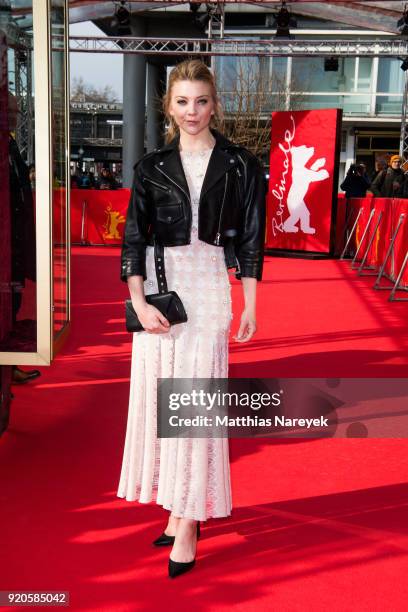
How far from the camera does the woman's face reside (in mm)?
2428

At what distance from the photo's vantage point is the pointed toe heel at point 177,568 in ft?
8.22

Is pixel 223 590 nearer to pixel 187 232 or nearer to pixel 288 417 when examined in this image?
pixel 187 232

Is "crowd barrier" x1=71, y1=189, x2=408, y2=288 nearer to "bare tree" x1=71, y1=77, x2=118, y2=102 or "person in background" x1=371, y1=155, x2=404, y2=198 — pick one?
"person in background" x1=371, y1=155, x2=404, y2=198

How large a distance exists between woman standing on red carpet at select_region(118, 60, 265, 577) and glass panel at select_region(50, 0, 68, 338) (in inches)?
29.5

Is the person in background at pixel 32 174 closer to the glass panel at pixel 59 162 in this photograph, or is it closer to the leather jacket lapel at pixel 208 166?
the glass panel at pixel 59 162

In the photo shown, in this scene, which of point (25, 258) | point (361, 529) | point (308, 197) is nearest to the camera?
point (361, 529)

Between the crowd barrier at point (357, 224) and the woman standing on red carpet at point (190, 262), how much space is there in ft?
22.2

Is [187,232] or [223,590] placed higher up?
[187,232]

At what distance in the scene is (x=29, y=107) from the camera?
305cm

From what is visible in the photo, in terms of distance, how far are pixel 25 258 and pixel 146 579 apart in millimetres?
1518

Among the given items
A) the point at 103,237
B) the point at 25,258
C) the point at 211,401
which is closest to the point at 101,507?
the point at 211,401

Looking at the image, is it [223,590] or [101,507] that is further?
[101,507]

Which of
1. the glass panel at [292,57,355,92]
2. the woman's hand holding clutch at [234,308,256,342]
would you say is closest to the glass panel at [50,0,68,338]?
the woman's hand holding clutch at [234,308,256,342]

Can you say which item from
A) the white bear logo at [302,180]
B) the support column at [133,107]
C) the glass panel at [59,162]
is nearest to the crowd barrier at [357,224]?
the white bear logo at [302,180]
